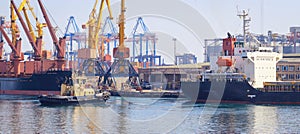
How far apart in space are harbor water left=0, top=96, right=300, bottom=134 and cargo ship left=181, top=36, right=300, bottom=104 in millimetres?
2137

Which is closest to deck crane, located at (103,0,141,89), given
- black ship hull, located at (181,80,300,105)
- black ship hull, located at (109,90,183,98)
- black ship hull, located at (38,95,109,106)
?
black ship hull, located at (109,90,183,98)

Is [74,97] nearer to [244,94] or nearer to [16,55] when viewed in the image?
[244,94]

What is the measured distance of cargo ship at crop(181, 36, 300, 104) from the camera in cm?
5619

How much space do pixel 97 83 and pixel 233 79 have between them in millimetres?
36400

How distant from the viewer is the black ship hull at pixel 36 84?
267 ft

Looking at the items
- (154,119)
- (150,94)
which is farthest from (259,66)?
(154,119)

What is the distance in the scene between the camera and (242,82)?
56031 mm

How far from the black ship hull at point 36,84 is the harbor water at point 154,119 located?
25.9 meters

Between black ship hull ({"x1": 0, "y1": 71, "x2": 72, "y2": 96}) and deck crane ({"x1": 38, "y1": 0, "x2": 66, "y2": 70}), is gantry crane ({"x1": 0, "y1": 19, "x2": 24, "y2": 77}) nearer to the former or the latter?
black ship hull ({"x1": 0, "y1": 71, "x2": 72, "y2": 96})

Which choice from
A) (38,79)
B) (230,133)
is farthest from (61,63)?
(230,133)

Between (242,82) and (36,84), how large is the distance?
1533 inches

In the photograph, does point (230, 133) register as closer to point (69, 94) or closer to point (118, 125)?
point (118, 125)

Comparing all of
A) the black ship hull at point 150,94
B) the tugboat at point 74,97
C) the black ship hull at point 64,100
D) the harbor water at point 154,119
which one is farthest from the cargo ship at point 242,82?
the black ship hull at point 64,100

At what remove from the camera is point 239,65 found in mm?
59812
